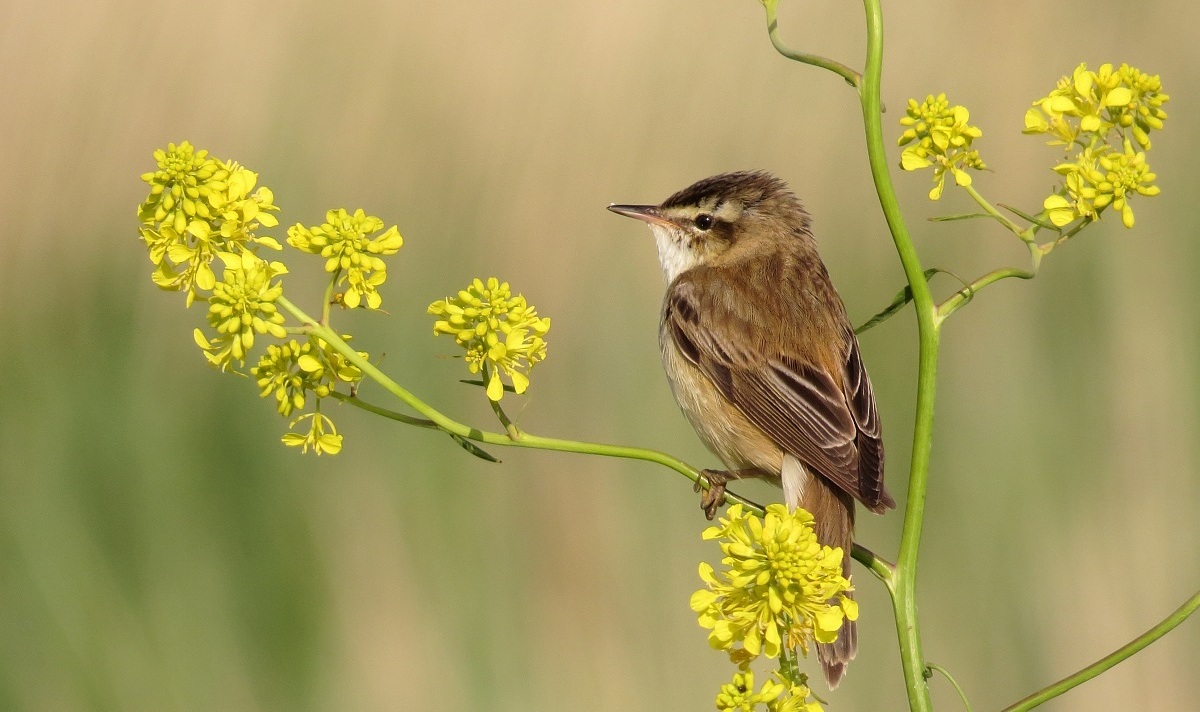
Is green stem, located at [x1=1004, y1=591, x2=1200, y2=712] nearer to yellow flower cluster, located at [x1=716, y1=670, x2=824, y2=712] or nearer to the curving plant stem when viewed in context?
the curving plant stem

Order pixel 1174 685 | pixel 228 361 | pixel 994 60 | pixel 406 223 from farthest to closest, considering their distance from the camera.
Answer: pixel 994 60, pixel 406 223, pixel 1174 685, pixel 228 361

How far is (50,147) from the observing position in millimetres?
5473

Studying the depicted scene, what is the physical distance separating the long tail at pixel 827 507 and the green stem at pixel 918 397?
116cm

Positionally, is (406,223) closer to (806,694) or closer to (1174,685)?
(1174,685)

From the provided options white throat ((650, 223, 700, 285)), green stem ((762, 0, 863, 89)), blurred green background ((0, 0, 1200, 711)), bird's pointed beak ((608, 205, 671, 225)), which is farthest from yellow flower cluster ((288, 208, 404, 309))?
blurred green background ((0, 0, 1200, 711))

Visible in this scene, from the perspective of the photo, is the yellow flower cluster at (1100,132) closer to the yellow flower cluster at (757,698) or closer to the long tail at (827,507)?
the yellow flower cluster at (757,698)

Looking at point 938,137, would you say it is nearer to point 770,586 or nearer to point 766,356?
point 770,586

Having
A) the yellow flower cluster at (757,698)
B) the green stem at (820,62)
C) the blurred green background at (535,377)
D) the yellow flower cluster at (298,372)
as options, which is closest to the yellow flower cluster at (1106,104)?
the green stem at (820,62)

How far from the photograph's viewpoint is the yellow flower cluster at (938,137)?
2.10 meters

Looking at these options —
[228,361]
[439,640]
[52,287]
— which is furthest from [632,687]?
[228,361]

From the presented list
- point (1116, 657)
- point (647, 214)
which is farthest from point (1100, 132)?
point (647, 214)

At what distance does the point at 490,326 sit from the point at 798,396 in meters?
1.66

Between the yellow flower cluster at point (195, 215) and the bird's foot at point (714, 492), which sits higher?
the yellow flower cluster at point (195, 215)

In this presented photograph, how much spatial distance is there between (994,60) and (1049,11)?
394mm
